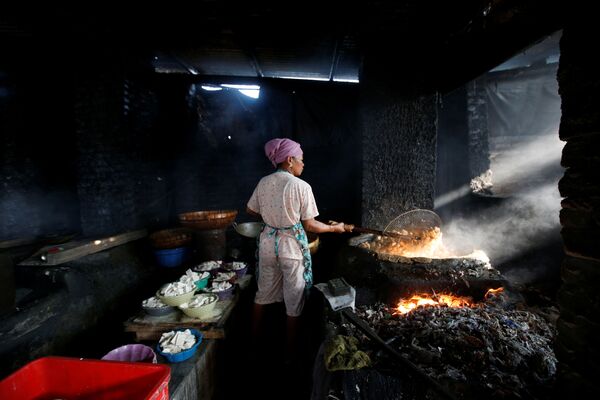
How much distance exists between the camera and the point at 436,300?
139 inches

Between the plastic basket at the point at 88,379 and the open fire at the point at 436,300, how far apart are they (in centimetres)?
277

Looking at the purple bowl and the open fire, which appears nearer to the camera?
the purple bowl

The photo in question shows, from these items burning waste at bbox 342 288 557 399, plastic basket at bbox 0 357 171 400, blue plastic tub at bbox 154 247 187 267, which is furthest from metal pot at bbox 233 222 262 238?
plastic basket at bbox 0 357 171 400

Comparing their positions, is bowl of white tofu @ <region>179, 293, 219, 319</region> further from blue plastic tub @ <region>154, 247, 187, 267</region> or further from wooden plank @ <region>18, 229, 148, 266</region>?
wooden plank @ <region>18, 229, 148, 266</region>

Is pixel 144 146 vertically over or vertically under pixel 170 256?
over

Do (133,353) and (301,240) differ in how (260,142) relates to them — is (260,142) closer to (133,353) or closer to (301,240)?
(301,240)

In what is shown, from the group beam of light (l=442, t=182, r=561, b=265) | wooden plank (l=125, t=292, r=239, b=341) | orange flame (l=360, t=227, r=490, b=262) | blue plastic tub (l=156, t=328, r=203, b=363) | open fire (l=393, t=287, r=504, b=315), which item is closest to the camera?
blue plastic tub (l=156, t=328, r=203, b=363)

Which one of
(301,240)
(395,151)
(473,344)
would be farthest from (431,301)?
(395,151)

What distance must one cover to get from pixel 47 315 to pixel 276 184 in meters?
3.18

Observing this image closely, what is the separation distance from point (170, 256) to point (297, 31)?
15.1 ft

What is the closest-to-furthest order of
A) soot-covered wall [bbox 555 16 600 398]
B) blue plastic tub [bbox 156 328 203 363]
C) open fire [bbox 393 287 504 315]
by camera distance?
soot-covered wall [bbox 555 16 600 398], blue plastic tub [bbox 156 328 203 363], open fire [bbox 393 287 504 315]

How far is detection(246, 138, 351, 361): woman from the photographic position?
332cm

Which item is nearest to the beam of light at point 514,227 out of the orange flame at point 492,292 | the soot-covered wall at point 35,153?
the orange flame at point 492,292

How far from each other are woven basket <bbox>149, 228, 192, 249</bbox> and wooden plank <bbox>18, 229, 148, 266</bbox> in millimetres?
519
